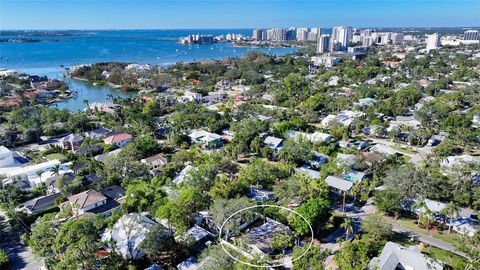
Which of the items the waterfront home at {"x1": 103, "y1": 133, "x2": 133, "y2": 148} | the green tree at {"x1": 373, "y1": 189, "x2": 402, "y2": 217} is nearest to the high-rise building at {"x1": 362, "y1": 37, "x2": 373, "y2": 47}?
the waterfront home at {"x1": 103, "y1": 133, "x2": 133, "y2": 148}

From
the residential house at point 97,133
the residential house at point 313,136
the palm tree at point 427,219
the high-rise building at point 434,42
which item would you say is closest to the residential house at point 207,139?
the residential house at point 313,136

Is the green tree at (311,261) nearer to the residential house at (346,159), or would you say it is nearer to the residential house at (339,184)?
Result: the residential house at (339,184)

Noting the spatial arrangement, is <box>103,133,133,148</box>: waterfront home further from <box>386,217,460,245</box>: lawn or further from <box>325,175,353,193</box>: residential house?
<box>386,217,460,245</box>: lawn

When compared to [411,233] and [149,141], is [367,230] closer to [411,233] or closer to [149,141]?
[411,233]

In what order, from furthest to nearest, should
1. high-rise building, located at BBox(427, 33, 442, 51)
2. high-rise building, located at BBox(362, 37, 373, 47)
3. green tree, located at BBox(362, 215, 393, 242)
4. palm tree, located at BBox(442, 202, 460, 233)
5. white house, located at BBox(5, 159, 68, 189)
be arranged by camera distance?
high-rise building, located at BBox(362, 37, 373, 47) < high-rise building, located at BBox(427, 33, 442, 51) < white house, located at BBox(5, 159, 68, 189) < palm tree, located at BBox(442, 202, 460, 233) < green tree, located at BBox(362, 215, 393, 242)

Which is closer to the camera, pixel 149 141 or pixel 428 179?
pixel 428 179

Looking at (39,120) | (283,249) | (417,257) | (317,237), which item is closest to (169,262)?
(283,249)

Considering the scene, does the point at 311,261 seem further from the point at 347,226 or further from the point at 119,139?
the point at 119,139
